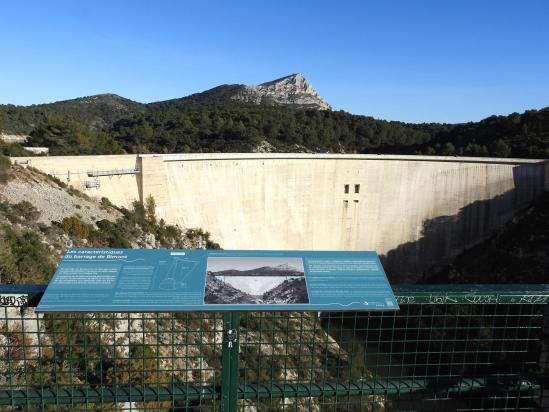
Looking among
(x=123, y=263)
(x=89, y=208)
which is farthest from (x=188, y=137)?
(x=123, y=263)

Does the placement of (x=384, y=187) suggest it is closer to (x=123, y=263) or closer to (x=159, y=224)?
(x=159, y=224)

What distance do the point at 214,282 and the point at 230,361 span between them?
51cm

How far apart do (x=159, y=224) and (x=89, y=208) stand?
12.3ft

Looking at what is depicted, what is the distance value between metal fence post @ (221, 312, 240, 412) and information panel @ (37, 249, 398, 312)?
0.13m

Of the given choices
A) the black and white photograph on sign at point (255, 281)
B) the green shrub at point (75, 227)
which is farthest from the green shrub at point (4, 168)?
the black and white photograph on sign at point (255, 281)

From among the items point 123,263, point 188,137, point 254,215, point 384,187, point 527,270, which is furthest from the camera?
point 188,137

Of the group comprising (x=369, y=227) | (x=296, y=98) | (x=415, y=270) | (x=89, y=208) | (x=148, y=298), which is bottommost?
(x=415, y=270)

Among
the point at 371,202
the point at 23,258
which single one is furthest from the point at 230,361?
the point at 371,202

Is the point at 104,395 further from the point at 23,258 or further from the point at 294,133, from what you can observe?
the point at 294,133

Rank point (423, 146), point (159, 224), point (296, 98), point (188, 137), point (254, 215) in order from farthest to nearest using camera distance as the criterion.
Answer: point (296, 98) < point (423, 146) < point (188, 137) < point (254, 215) < point (159, 224)

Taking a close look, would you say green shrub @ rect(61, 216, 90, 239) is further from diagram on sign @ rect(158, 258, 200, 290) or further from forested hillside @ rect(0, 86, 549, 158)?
diagram on sign @ rect(158, 258, 200, 290)

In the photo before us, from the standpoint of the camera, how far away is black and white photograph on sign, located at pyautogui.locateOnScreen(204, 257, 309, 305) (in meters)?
2.78

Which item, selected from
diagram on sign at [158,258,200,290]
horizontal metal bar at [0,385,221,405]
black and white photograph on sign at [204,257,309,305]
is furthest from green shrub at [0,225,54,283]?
black and white photograph on sign at [204,257,309,305]

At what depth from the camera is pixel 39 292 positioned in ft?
8.97
